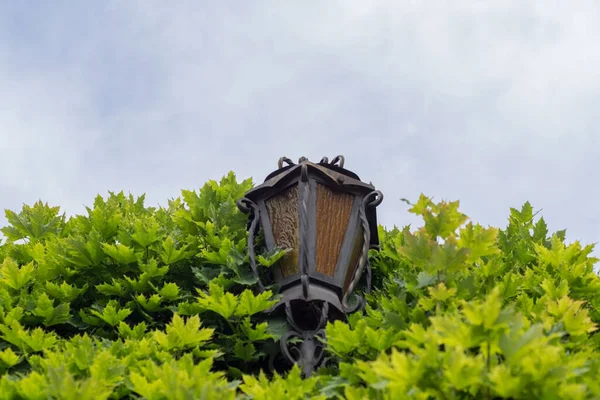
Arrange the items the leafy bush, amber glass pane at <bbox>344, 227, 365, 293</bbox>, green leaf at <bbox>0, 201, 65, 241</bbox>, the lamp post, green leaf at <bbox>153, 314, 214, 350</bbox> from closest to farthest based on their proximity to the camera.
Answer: the leafy bush, green leaf at <bbox>153, 314, 214, 350</bbox>, the lamp post, amber glass pane at <bbox>344, 227, 365, 293</bbox>, green leaf at <bbox>0, 201, 65, 241</bbox>

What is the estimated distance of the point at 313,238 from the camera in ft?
19.7

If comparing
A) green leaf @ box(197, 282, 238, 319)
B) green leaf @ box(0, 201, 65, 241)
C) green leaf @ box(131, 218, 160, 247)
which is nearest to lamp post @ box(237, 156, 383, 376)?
green leaf @ box(197, 282, 238, 319)

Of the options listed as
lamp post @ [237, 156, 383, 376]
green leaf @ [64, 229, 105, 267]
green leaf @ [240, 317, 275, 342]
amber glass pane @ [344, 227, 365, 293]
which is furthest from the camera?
green leaf @ [64, 229, 105, 267]

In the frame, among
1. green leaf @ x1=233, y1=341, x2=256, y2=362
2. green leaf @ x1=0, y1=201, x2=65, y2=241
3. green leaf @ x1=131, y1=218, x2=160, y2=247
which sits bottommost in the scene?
green leaf @ x1=233, y1=341, x2=256, y2=362

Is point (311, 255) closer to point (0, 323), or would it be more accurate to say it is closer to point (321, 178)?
point (321, 178)

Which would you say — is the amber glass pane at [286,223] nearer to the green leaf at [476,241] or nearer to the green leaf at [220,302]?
the green leaf at [220,302]

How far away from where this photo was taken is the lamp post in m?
5.76

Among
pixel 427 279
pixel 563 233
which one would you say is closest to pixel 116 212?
pixel 427 279

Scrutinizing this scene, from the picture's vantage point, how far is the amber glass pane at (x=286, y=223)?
19.9 ft

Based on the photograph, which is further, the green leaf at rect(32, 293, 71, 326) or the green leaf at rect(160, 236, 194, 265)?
the green leaf at rect(160, 236, 194, 265)

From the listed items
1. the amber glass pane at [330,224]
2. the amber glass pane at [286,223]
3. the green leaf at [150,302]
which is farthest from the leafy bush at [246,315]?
the amber glass pane at [330,224]

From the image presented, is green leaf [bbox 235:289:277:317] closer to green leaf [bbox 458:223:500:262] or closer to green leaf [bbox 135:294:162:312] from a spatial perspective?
green leaf [bbox 135:294:162:312]

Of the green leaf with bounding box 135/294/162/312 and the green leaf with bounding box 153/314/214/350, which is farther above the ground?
the green leaf with bounding box 135/294/162/312

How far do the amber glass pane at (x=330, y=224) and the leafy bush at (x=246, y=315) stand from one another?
1.17 feet
